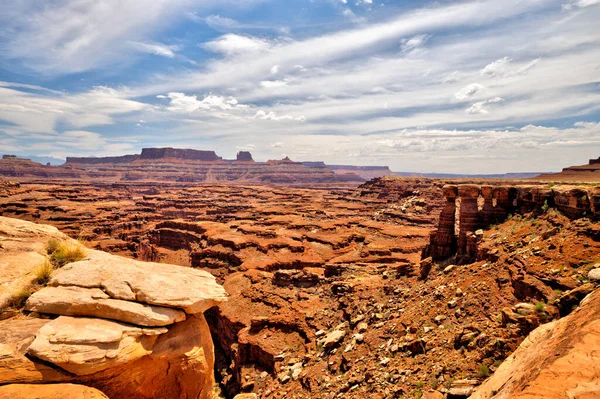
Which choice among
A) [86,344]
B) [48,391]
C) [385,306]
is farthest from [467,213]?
[48,391]

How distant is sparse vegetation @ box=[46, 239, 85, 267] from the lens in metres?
9.27

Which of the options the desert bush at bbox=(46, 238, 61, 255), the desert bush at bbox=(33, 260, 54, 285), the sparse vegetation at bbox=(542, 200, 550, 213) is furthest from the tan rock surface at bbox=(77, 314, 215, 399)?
the sparse vegetation at bbox=(542, 200, 550, 213)

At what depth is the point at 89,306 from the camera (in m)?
7.57

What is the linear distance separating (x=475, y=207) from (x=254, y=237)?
35788mm

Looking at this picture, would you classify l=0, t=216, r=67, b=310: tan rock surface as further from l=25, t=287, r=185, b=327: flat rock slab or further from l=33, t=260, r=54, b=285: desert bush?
l=25, t=287, r=185, b=327: flat rock slab

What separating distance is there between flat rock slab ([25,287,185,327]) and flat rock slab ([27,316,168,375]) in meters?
0.18

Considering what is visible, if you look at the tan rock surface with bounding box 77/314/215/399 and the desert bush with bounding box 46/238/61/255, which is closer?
the tan rock surface with bounding box 77/314/215/399

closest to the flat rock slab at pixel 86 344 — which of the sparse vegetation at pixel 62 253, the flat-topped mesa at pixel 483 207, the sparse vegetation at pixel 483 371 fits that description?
the sparse vegetation at pixel 62 253

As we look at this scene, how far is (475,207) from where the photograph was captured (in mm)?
18219

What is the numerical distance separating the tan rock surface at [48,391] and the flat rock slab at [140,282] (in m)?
1.97

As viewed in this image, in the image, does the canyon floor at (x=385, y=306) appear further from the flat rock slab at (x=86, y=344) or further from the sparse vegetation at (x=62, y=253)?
the sparse vegetation at (x=62, y=253)

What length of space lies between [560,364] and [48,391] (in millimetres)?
9124

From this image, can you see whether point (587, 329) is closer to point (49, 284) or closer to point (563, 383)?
point (563, 383)

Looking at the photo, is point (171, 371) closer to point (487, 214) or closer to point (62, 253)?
point (62, 253)
